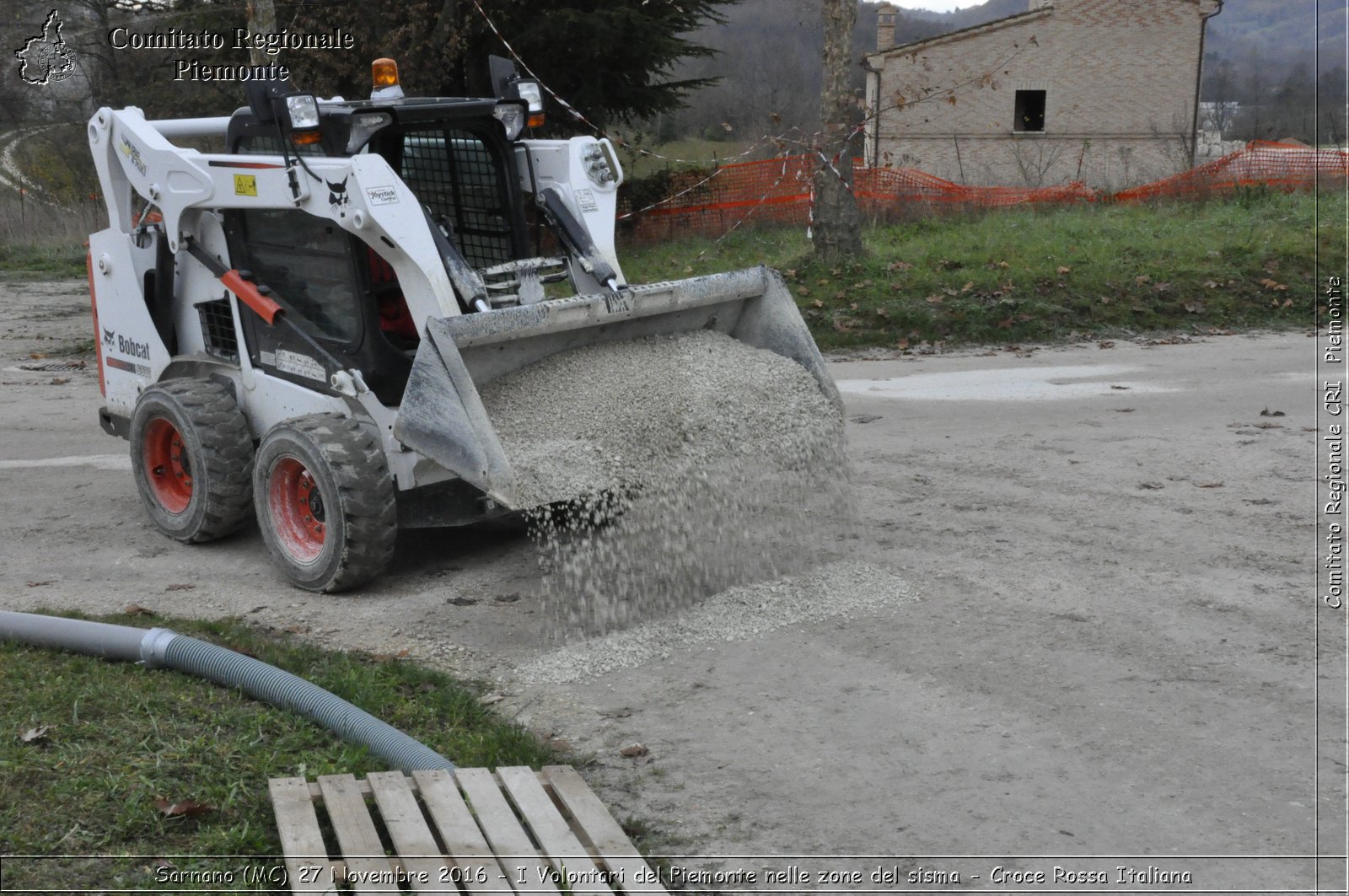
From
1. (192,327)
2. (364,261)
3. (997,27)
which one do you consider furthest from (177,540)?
(997,27)

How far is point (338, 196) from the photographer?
5930mm

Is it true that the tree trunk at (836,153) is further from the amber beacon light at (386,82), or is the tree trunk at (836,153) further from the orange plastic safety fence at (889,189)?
the amber beacon light at (386,82)

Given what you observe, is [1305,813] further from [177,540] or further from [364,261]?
[177,540]

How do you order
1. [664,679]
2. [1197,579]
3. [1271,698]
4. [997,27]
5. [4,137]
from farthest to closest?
1. [997,27]
2. [4,137]
3. [1197,579]
4. [664,679]
5. [1271,698]

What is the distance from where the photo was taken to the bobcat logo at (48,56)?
23906 mm

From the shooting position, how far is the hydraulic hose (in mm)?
4418

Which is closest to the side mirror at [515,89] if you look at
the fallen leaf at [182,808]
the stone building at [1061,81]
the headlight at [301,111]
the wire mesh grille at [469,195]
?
the wire mesh grille at [469,195]

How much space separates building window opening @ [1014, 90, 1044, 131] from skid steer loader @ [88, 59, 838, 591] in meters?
30.2

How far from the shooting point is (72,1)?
24531 mm

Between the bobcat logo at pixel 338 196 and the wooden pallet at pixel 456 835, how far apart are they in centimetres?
287

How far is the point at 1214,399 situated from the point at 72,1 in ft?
76.5

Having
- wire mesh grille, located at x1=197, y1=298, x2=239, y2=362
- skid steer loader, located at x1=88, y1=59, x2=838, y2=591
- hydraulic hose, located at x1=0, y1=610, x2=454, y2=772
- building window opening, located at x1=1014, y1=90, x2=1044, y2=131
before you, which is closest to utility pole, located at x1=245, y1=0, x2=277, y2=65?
skid steer loader, located at x1=88, y1=59, x2=838, y2=591

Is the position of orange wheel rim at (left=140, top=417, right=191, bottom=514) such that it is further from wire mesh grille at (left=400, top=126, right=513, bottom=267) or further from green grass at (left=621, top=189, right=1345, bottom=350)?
green grass at (left=621, top=189, right=1345, bottom=350)

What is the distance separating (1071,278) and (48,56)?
68.7 feet
